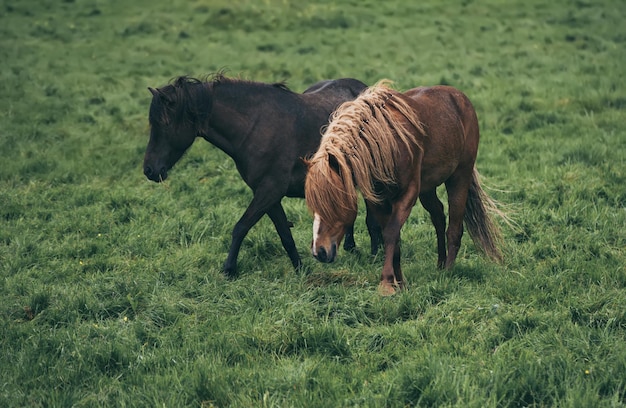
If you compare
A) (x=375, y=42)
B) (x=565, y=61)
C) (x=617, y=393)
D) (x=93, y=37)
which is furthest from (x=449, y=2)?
(x=617, y=393)

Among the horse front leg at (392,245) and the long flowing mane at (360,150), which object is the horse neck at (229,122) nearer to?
the long flowing mane at (360,150)

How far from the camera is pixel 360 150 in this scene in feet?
18.1

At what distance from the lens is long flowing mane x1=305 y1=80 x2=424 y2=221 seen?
5402 millimetres

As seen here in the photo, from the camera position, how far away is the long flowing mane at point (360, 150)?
17.7 feet

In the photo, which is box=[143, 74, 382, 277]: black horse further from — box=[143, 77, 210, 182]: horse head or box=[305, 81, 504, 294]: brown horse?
box=[305, 81, 504, 294]: brown horse

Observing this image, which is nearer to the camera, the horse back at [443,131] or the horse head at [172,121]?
the horse back at [443,131]

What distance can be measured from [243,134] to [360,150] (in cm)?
169

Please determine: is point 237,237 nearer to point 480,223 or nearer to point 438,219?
point 438,219

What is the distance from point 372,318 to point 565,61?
12320 mm

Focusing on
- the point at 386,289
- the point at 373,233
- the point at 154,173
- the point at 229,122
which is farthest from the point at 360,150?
the point at 154,173

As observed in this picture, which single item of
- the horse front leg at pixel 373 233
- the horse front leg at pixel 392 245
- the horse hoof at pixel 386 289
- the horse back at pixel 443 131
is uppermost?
the horse back at pixel 443 131

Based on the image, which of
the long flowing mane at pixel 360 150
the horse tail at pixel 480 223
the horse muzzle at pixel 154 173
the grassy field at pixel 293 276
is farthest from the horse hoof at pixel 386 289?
the horse muzzle at pixel 154 173

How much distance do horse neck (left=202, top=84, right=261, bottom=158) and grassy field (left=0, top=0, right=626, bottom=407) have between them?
2.73 ft

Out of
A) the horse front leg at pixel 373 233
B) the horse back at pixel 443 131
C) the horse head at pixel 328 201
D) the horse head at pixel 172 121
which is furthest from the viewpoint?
the horse front leg at pixel 373 233
